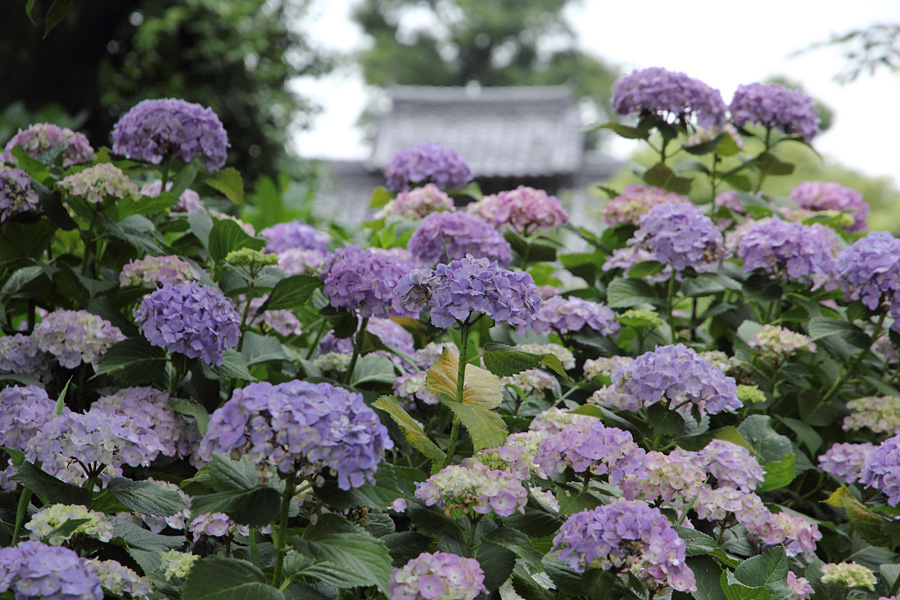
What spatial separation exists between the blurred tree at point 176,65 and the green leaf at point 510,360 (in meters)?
6.95

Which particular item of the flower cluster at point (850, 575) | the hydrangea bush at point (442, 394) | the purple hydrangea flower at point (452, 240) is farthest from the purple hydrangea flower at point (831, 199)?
the flower cluster at point (850, 575)

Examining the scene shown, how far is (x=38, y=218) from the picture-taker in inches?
77.6

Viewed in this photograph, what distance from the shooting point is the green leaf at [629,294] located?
2.26 meters

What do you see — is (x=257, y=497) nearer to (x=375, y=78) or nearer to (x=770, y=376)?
(x=770, y=376)

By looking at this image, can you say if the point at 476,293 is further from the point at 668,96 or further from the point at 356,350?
the point at 668,96

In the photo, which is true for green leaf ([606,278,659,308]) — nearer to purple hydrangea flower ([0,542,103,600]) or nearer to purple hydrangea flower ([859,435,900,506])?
purple hydrangea flower ([859,435,900,506])

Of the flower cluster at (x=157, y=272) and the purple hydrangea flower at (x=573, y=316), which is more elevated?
the flower cluster at (x=157, y=272)

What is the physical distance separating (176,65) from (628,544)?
8.20 m

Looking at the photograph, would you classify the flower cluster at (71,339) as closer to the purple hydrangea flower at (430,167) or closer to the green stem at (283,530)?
the green stem at (283,530)

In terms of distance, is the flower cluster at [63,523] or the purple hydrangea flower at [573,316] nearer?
the flower cluster at [63,523]

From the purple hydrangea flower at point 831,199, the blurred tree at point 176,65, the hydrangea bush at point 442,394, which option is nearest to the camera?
the hydrangea bush at point 442,394

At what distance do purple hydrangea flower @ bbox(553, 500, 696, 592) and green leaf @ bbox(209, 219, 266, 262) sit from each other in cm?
108

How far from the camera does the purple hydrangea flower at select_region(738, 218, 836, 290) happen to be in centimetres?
216

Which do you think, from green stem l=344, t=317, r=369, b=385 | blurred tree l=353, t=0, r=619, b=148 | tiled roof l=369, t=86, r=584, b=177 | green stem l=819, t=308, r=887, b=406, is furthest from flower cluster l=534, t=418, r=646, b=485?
blurred tree l=353, t=0, r=619, b=148
